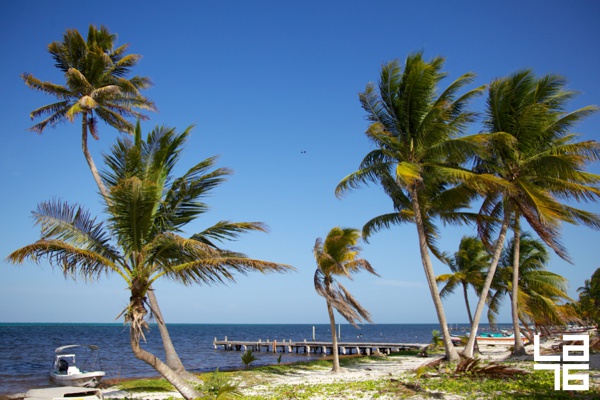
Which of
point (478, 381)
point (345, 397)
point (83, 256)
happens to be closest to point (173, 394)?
point (345, 397)

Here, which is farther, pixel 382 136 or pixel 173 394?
pixel 382 136

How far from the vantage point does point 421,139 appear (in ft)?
56.3

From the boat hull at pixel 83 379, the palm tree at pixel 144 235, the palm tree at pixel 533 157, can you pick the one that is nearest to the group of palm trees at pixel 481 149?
the palm tree at pixel 533 157

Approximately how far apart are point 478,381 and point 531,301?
11857 mm

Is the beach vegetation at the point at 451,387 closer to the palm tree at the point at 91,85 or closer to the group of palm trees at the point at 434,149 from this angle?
the group of palm trees at the point at 434,149

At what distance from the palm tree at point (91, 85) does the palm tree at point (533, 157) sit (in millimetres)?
13123

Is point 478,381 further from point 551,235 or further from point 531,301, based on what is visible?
point 531,301

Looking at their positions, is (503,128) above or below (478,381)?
above

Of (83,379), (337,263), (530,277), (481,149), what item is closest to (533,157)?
(481,149)

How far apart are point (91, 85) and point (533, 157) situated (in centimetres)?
1580

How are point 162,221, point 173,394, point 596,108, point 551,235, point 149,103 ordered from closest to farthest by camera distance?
point 162,221
point 173,394
point 551,235
point 596,108
point 149,103

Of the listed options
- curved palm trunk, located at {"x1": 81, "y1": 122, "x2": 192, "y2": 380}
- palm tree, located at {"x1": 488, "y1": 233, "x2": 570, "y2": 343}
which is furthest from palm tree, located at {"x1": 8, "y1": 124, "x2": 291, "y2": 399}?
palm tree, located at {"x1": 488, "y1": 233, "x2": 570, "y2": 343}

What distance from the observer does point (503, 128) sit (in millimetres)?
17469

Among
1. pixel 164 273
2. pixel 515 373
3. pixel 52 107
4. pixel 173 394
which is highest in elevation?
pixel 52 107
